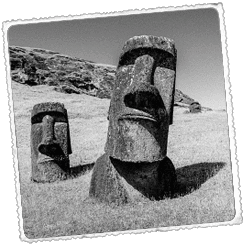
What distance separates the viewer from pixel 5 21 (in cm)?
427

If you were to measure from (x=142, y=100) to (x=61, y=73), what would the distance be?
3211 centimetres

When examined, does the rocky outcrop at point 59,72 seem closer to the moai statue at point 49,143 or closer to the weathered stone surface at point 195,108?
the weathered stone surface at point 195,108

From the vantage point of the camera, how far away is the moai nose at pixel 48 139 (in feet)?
27.7

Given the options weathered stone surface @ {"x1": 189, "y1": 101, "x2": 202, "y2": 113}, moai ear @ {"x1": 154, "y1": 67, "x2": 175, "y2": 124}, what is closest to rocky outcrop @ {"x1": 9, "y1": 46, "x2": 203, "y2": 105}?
weathered stone surface @ {"x1": 189, "y1": 101, "x2": 202, "y2": 113}

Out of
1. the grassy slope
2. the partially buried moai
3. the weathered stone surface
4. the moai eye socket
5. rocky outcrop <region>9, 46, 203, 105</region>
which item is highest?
rocky outcrop <region>9, 46, 203, 105</region>

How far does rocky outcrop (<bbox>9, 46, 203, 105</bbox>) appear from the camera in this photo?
32.0 m

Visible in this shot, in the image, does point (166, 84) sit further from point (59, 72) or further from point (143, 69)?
point (59, 72)

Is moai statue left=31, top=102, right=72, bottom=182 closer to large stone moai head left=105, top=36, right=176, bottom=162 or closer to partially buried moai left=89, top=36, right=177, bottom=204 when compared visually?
partially buried moai left=89, top=36, right=177, bottom=204

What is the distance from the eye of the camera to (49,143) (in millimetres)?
8391

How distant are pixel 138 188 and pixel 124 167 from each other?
18.7 inches

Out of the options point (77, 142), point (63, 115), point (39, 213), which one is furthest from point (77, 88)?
point (39, 213)

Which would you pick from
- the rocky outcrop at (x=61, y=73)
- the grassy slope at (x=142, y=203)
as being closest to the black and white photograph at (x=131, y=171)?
the grassy slope at (x=142, y=203)

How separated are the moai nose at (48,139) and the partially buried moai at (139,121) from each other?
2648 millimetres

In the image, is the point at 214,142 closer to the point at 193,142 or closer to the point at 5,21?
the point at 193,142
